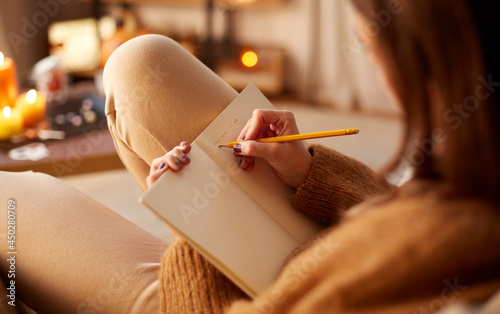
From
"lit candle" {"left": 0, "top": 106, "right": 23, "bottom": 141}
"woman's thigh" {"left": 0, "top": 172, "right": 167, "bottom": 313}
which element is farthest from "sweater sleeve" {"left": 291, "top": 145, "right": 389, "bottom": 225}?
"lit candle" {"left": 0, "top": 106, "right": 23, "bottom": 141}

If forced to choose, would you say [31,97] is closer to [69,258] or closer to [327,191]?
[69,258]

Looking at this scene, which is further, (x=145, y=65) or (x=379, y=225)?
(x=145, y=65)

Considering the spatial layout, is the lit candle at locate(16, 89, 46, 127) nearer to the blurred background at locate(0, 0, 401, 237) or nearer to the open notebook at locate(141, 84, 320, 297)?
the blurred background at locate(0, 0, 401, 237)

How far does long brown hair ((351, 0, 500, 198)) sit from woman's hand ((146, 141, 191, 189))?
27cm

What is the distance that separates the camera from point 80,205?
2.40 feet

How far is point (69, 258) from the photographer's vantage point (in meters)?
0.66

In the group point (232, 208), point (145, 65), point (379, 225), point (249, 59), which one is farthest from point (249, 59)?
point (379, 225)

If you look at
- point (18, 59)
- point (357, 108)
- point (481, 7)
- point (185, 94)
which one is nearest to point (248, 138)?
point (185, 94)

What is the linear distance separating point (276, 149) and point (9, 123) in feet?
2.85

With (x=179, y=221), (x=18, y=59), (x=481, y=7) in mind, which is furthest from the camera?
(x=18, y=59)

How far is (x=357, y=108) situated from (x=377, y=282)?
2.27 m

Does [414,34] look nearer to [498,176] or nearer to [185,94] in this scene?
[498,176]

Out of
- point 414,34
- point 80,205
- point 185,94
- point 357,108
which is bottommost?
point 357,108

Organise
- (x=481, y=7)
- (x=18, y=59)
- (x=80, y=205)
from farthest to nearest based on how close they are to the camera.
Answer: (x=18, y=59)
(x=80, y=205)
(x=481, y=7)
